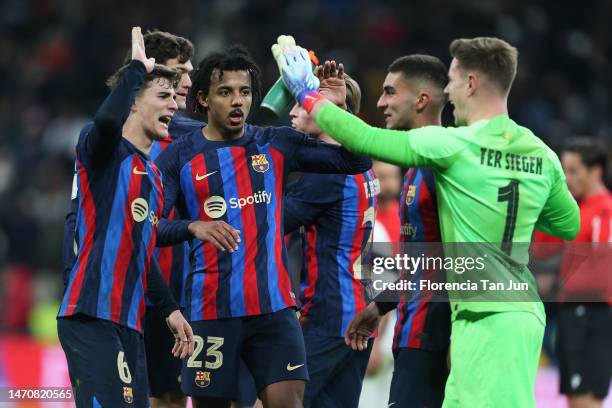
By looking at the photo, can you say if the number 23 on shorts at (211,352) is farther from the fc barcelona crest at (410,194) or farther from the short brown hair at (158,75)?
the short brown hair at (158,75)

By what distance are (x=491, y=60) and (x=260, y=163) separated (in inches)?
56.7

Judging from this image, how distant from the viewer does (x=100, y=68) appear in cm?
1716

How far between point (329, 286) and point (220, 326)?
0.98 meters

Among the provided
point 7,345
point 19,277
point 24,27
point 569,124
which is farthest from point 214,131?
point 24,27

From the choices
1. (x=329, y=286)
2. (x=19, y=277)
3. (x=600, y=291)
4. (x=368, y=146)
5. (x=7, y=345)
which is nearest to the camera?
(x=368, y=146)

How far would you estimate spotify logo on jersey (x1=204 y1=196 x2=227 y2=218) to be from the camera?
6258 millimetres

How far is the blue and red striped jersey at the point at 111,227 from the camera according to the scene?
5469 mm

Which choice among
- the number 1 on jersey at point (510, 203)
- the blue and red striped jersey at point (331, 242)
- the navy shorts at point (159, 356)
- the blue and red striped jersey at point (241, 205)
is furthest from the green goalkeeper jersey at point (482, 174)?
the navy shorts at point (159, 356)

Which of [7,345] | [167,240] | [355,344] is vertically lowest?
[7,345]

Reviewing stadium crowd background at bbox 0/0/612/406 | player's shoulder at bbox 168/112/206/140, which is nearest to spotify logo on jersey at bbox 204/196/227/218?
player's shoulder at bbox 168/112/206/140

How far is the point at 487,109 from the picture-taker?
217 inches

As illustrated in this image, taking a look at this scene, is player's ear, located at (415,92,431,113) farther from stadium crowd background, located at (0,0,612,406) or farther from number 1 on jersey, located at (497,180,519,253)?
stadium crowd background, located at (0,0,612,406)

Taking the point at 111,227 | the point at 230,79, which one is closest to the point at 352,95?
the point at 230,79

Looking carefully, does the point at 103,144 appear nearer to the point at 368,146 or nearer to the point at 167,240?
the point at 167,240
